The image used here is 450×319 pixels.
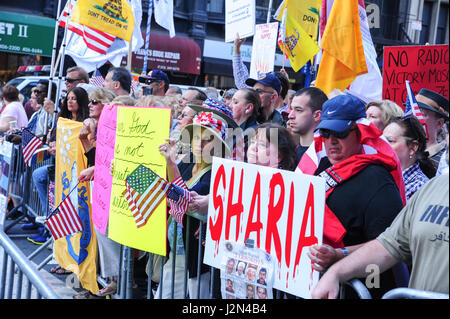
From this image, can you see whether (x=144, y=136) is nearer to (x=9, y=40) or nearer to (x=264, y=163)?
(x=264, y=163)

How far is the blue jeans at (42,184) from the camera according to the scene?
7.25 meters

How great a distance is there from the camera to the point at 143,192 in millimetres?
4086

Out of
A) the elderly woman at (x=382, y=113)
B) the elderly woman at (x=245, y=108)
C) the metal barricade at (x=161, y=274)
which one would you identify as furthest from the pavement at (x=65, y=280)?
the elderly woman at (x=382, y=113)

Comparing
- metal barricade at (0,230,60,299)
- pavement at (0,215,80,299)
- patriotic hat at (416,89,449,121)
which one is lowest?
pavement at (0,215,80,299)

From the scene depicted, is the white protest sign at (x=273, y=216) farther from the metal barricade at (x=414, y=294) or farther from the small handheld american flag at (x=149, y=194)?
the metal barricade at (x=414, y=294)

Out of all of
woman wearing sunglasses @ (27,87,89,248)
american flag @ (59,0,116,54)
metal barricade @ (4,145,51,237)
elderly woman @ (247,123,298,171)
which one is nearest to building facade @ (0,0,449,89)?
american flag @ (59,0,116,54)

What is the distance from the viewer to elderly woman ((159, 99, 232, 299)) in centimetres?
400

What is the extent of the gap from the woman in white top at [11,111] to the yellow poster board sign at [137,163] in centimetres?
596

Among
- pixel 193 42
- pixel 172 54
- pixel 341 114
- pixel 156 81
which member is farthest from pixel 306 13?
pixel 193 42

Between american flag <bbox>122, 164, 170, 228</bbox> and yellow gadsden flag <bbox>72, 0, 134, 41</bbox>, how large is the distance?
5.26 metres

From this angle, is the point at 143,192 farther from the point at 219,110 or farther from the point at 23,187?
the point at 23,187

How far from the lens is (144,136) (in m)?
4.20

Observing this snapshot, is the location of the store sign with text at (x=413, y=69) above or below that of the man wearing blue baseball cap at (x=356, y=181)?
above

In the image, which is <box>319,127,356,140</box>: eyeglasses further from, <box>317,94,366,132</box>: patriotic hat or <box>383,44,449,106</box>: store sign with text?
<box>383,44,449,106</box>: store sign with text
